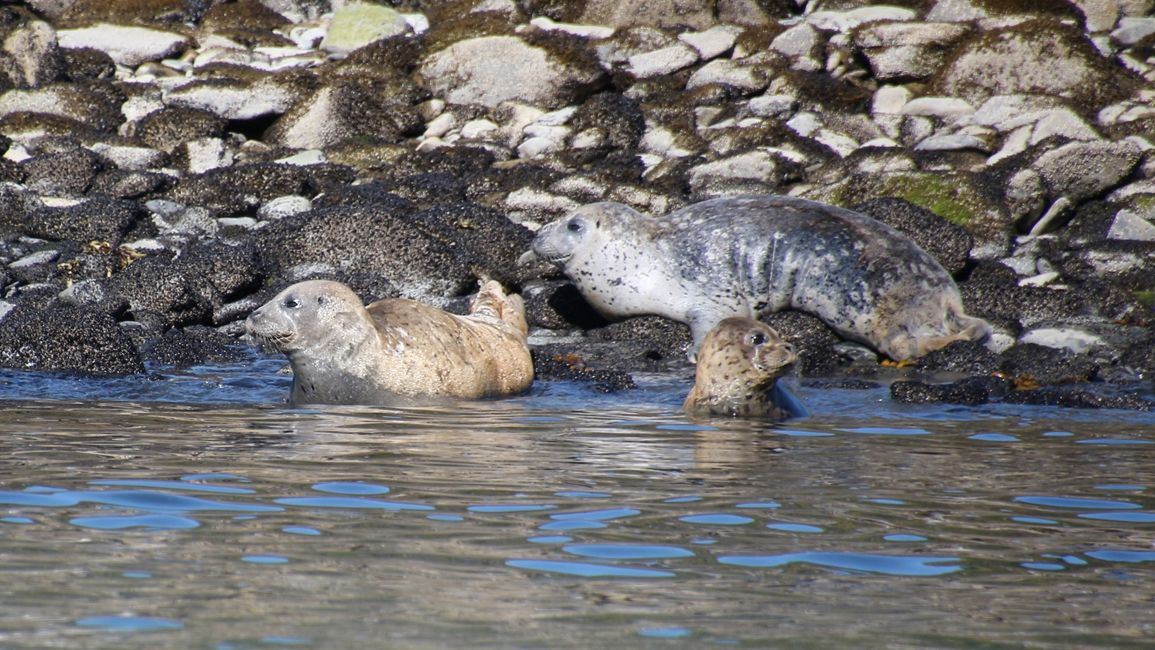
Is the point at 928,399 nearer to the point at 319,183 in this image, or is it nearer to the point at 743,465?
the point at 743,465

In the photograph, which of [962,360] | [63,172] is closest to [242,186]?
[63,172]

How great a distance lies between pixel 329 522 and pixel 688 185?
1224 cm

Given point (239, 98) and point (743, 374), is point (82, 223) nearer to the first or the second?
point (239, 98)

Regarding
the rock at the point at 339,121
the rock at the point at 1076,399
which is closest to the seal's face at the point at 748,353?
the rock at the point at 1076,399

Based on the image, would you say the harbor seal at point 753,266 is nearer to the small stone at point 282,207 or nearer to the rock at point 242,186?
the small stone at point 282,207

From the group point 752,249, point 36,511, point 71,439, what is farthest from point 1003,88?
point 36,511

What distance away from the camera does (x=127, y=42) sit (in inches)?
905

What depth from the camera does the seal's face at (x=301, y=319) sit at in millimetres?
9398

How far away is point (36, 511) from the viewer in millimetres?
5426

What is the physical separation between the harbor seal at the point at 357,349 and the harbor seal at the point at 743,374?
62.9 inches

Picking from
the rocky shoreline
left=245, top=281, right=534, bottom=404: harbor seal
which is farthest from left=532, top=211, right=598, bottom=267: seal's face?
left=245, top=281, right=534, bottom=404: harbor seal

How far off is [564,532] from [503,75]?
16381mm

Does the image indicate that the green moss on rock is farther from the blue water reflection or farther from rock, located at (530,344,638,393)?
the blue water reflection

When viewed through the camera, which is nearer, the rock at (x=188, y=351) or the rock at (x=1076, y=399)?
the rock at (x=1076, y=399)
